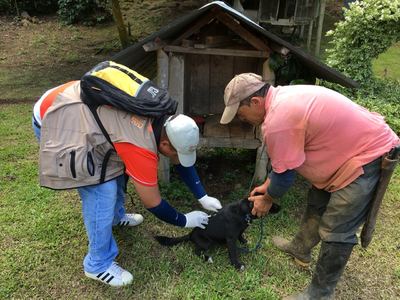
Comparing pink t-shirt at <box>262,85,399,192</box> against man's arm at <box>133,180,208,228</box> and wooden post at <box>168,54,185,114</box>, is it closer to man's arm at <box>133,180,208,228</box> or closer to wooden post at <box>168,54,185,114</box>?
man's arm at <box>133,180,208,228</box>

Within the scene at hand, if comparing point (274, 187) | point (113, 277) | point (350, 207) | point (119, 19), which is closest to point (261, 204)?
point (274, 187)

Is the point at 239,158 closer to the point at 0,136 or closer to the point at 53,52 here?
the point at 0,136

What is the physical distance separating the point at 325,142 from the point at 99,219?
5.49 feet

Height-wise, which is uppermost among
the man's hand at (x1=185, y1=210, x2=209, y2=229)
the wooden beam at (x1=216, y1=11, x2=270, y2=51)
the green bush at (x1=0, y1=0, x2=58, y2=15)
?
the wooden beam at (x1=216, y1=11, x2=270, y2=51)

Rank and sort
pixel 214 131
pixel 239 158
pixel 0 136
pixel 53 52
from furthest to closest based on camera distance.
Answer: pixel 53 52
pixel 0 136
pixel 239 158
pixel 214 131

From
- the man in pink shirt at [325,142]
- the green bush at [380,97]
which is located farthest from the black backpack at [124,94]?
the green bush at [380,97]

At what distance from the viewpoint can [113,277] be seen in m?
3.00

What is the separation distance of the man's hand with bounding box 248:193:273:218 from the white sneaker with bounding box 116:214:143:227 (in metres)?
1.30

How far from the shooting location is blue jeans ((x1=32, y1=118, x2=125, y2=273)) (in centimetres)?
274

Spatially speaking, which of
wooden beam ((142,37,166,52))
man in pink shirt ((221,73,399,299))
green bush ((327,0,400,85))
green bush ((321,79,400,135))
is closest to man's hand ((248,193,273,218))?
man in pink shirt ((221,73,399,299))

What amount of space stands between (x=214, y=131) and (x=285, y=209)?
117 centimetres

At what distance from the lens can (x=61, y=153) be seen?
251 centimetres

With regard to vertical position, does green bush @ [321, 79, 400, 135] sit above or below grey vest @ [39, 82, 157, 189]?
below

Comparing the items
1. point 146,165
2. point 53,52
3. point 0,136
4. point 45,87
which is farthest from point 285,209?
point 53,52
